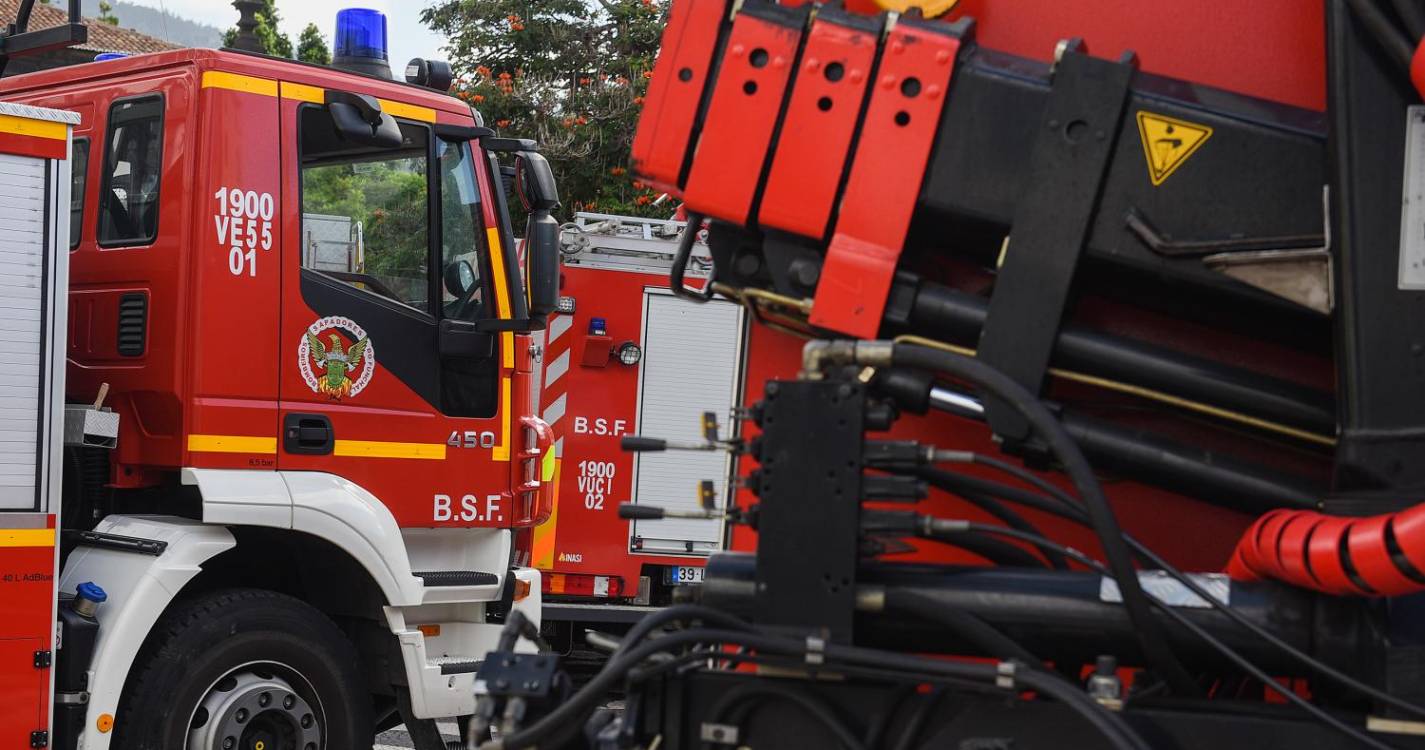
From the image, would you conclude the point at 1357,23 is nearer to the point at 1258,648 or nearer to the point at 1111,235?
the point at 1111,235

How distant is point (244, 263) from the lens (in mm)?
5531

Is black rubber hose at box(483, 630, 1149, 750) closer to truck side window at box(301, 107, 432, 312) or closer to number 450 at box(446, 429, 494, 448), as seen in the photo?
truck side window at box(301, 107, 432, 312)

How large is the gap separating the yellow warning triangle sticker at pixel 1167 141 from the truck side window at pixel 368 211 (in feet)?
12.4

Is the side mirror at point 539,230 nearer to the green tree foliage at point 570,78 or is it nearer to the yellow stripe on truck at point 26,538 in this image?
the yellow stripe on truck at point 26,538

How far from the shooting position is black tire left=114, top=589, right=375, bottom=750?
528 cm

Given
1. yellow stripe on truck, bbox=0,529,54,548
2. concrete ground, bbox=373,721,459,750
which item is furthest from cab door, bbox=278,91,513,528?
concrete ground, bbox=373,721,459,750

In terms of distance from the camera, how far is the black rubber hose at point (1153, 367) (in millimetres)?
2680

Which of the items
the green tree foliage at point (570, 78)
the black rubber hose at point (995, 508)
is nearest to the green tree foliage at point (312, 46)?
the green tree foliage at point (570, 78)

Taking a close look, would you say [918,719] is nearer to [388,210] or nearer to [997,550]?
[997,550]

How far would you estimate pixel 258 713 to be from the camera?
18.2ft

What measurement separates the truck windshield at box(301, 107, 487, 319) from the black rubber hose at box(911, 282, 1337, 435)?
3.46 metres

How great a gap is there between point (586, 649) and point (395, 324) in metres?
4.14

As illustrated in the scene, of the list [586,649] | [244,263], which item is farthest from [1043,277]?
[586,649]

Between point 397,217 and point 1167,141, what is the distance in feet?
13.0
